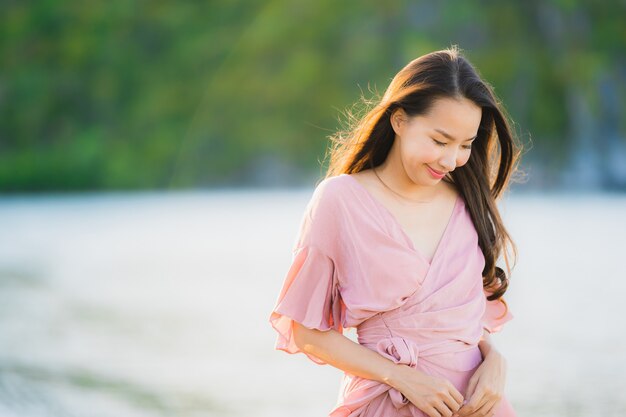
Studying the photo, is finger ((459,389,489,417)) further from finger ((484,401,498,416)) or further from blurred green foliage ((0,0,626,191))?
blurred green foliage ((0,0,626,191))

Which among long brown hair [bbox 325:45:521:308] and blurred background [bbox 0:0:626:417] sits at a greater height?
blurred background [bbox 0:0:626:417]

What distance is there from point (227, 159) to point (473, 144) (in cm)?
1678

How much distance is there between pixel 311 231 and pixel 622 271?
5.46 m

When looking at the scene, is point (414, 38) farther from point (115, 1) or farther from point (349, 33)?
point (115, 1)

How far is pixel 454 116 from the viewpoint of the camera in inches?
67.2

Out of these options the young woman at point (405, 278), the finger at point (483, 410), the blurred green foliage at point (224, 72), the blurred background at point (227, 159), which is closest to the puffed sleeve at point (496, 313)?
the young woman at point (405, 278)

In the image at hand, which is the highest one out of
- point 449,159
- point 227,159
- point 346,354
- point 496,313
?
point 227,159

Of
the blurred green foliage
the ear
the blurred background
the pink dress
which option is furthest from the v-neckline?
the blurred green foliage

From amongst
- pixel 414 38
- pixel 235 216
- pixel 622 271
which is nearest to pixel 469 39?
pixel 414 38

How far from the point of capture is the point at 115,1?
19156 mm

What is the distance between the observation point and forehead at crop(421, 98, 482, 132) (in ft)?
5.60

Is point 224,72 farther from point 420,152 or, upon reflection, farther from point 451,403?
point 451,403

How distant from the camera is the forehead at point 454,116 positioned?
1.71 meters

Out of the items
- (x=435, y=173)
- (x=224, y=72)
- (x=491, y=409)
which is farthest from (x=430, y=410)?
(x=224, y=72)
